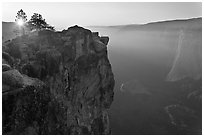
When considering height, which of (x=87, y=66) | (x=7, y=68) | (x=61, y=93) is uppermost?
(x=7, y=68)

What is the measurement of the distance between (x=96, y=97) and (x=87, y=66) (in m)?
6.31

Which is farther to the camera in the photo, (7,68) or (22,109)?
(7,68)

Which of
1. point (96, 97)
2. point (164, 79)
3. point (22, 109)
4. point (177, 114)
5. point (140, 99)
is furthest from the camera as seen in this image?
point (164, 79)

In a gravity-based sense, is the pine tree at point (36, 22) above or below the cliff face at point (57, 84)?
above

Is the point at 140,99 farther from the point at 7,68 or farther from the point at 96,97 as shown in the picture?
the point at 7,68

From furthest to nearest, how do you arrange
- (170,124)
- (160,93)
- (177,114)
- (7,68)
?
(160,93) < (177,114) < (170,124) < (7,68)

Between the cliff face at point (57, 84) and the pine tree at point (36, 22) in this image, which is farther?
the pine tree at point (36, 22)

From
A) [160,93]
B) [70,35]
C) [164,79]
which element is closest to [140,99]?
[160,93]

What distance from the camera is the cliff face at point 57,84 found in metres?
20.0

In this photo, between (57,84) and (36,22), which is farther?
(36,22)

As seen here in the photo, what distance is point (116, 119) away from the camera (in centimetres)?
7019

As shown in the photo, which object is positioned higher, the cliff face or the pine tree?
the pine tree

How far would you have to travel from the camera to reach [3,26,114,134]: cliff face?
65.5 ft

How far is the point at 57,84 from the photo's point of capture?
34375mm
